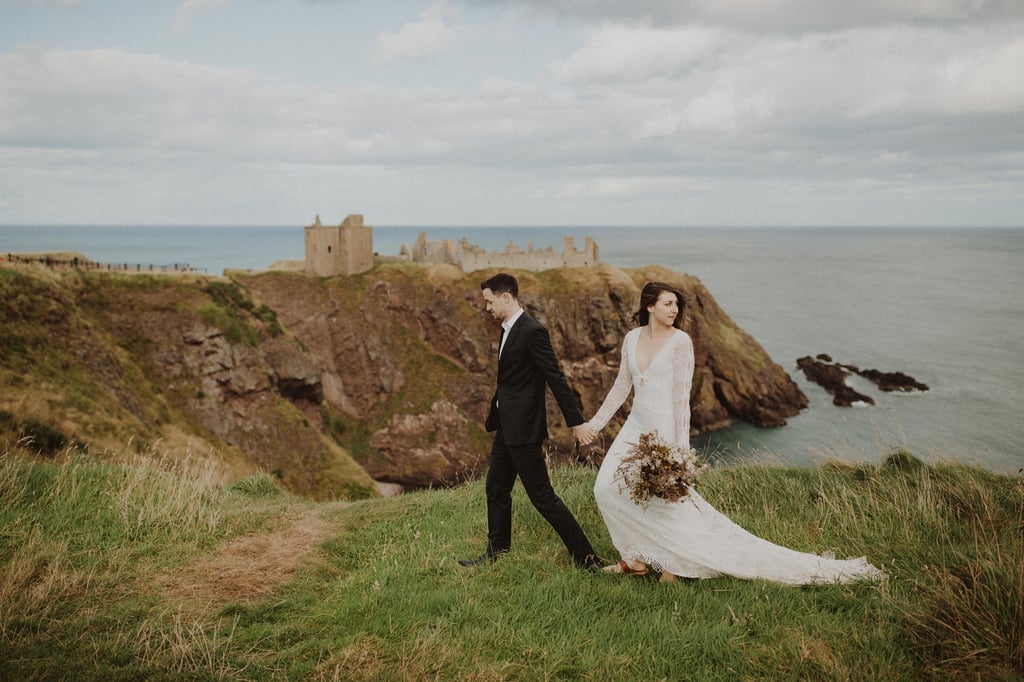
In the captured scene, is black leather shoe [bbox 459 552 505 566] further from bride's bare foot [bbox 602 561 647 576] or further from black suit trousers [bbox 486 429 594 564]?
bride's bare foot [bbox 602 561 647 576]

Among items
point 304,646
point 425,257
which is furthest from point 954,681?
point 425,257

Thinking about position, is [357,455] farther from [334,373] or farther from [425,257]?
[425,257]

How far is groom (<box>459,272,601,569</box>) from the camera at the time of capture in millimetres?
6160

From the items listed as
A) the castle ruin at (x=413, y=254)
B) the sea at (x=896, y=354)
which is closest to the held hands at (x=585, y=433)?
the sea at (x=896, y=354)

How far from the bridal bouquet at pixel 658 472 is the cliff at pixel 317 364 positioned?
21682mm

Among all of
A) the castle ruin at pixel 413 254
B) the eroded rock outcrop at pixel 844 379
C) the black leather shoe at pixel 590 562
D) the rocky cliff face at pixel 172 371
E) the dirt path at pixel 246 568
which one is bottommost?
the eroded rock outcrop at pixel 844 379

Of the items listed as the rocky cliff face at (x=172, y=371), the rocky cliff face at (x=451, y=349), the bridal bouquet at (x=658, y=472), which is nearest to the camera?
the bridal bouquet at (x=658, y=472)

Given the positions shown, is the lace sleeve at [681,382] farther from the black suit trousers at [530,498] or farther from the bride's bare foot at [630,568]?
the black suit trousers at [530,498]

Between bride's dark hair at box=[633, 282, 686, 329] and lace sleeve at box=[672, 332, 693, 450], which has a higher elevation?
bride's dark hair at box=[633, 282, 686, 329]

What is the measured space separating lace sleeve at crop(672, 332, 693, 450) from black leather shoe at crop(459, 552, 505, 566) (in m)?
2.20

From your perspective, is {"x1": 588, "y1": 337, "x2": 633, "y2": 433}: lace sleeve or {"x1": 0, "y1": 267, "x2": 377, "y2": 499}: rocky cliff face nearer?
{"x1": 588, "y1": 337, "x2": 633, "y2": 433}: lace sleeve

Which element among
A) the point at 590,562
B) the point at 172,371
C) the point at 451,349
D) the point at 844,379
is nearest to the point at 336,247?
the point at 451,349

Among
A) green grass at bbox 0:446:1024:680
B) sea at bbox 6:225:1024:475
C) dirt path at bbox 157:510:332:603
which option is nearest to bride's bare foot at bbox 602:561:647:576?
green grass at bbox 0:446:1024:680

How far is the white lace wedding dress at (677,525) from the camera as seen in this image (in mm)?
5527
